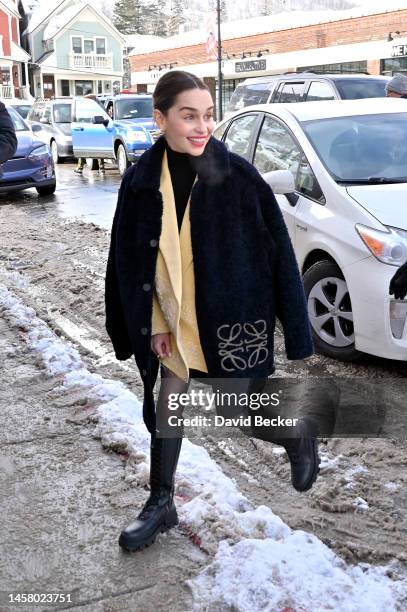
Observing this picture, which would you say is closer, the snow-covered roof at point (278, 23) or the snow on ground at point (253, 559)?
the snow on ground at point (253, 559)

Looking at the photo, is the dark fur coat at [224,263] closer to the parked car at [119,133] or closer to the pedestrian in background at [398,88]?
the pedestrian in background at [398,88]

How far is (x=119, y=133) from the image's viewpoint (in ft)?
52.5

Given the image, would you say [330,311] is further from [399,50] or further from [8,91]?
[8,91]

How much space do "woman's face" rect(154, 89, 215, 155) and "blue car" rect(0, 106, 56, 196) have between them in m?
10.4

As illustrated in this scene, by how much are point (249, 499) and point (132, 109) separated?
1536 cm

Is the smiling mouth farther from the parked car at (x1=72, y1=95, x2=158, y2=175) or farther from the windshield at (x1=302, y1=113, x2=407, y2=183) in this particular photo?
the parked car at (x1=72, y1=95, x2=158, y2=175)

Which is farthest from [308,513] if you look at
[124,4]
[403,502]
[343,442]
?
[124,4]

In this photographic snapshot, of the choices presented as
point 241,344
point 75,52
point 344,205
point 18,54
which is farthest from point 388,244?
→ point 75,52

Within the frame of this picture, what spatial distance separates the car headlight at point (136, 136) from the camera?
15.5 m

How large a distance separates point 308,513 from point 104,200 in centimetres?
1033

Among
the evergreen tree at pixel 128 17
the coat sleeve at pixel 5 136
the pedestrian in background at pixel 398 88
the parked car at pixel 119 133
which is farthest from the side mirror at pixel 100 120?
the evergreen tree at pixel 128 17

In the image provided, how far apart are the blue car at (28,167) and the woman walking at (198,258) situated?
10.3 meters

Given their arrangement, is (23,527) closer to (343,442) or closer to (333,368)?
(343,442)

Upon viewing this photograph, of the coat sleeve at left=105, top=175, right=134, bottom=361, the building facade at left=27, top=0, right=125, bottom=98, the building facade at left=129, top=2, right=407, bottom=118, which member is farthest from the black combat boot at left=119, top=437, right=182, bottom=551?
the building facade at left=27, top=0, right=125, bottom=98
